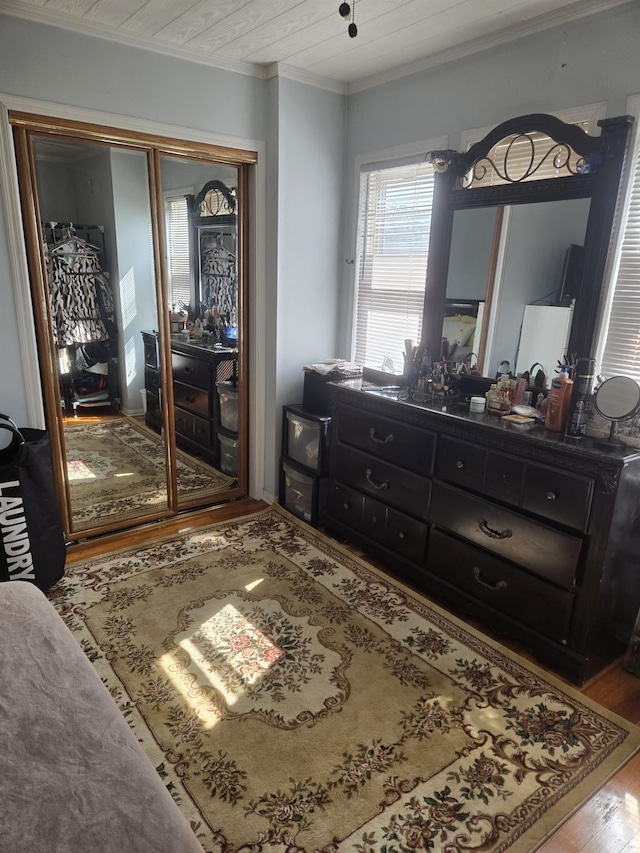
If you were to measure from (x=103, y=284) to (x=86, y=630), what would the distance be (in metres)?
1.80

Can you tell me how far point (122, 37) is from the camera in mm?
2709

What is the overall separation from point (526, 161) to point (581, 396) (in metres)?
1.16

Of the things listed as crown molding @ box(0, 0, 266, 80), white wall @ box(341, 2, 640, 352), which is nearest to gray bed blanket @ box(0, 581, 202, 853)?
crown molding @ box(0, 0, 266, 80)

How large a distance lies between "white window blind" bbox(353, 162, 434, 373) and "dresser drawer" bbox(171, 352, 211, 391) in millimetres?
1013

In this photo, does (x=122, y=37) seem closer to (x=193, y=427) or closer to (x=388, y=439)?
(x=193, y=427)

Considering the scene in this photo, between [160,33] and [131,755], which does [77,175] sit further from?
[131,755]

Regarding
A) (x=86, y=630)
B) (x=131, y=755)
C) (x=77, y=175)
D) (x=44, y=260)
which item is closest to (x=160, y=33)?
(x=77, y=175)

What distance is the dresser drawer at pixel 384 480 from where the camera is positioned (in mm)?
2762

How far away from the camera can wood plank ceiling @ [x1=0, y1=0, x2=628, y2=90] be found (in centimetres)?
234

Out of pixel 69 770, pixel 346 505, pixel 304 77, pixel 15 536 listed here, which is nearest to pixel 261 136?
pixel 304 77

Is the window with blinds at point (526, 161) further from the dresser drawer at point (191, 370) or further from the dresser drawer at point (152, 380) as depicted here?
the dresser drawer at point (152, 380)

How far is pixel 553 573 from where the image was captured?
222 centimetres

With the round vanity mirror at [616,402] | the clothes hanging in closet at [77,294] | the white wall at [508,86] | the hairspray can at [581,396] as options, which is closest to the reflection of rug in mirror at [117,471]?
the clothes hanging in closet at [77,294]

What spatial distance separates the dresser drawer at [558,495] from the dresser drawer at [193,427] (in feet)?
6.92
